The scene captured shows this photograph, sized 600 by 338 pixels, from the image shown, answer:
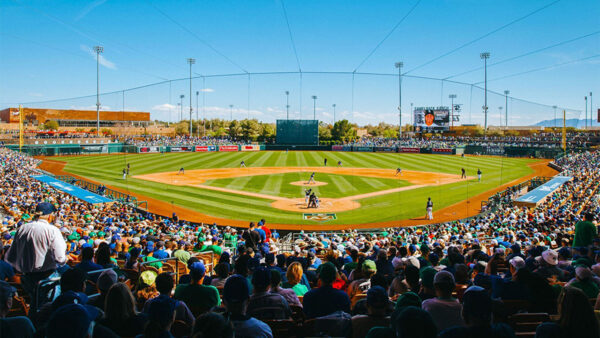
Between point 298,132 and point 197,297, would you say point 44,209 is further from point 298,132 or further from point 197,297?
point 298,132

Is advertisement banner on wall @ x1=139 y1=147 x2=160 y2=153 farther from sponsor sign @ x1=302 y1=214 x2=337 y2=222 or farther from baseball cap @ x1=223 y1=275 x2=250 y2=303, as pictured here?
baseball cap @ x1=223 y1=275 x2=250 y2=303

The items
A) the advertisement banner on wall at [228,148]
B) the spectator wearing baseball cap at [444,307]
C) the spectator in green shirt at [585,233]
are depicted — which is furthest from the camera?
the advertisement banner on wall at [228,148]

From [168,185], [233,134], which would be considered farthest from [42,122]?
[168,185]

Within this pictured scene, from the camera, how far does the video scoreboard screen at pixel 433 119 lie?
73062mm

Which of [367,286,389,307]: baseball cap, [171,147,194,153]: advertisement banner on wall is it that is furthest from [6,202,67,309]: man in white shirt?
[171,147,194,153]: advertisement banner on wall

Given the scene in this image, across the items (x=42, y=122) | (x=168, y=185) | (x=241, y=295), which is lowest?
(x=168, y=185)

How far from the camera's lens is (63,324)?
9.52 ft

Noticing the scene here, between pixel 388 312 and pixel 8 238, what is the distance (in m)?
10.3

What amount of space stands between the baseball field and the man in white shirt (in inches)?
693

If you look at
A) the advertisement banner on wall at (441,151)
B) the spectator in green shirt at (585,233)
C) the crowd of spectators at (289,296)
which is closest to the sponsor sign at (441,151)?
the advertisement banner on wall at (441,151)

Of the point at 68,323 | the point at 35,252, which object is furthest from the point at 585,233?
the point at 35,252

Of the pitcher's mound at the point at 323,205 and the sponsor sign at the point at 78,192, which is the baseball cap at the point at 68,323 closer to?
the sponsor sign at the point at 78,192

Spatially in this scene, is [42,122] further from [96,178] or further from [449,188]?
[449,188]

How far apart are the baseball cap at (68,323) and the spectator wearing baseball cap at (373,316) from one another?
2.39 metres
